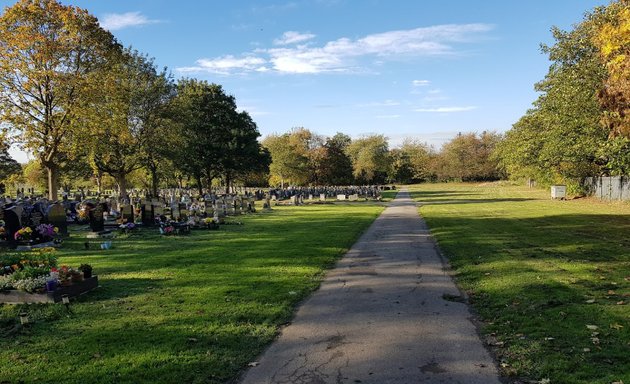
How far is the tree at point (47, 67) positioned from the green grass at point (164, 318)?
15.3m

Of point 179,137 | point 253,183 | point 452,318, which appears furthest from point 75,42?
point 253,183

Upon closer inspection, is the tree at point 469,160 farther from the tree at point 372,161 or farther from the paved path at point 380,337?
the paved path at point 380,337

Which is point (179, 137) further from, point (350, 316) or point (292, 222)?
point (350, 316)

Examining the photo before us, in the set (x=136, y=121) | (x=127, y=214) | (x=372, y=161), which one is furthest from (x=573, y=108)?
(x=372, y=161)

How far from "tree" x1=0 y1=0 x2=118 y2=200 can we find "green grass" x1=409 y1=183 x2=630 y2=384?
2184 cm

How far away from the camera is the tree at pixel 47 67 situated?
78.0 ft

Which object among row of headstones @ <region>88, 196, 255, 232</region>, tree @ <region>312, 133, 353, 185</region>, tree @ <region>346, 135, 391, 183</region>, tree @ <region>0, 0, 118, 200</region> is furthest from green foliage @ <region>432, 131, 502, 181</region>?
tree @ <region>0, 0, 118, 200</region>

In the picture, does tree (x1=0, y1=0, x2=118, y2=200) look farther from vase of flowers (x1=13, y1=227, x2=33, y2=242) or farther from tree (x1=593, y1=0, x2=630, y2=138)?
tree (x1=593, y1=0, x2=630, y2=138)

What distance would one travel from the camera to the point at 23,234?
14.1 metres

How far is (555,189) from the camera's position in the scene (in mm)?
42188

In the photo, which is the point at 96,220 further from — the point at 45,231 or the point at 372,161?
the point at 372,161

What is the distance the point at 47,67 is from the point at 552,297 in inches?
1043

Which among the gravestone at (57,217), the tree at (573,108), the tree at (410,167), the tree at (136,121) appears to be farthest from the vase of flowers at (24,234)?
the tree at (410,167)

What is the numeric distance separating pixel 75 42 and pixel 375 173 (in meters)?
74.6
